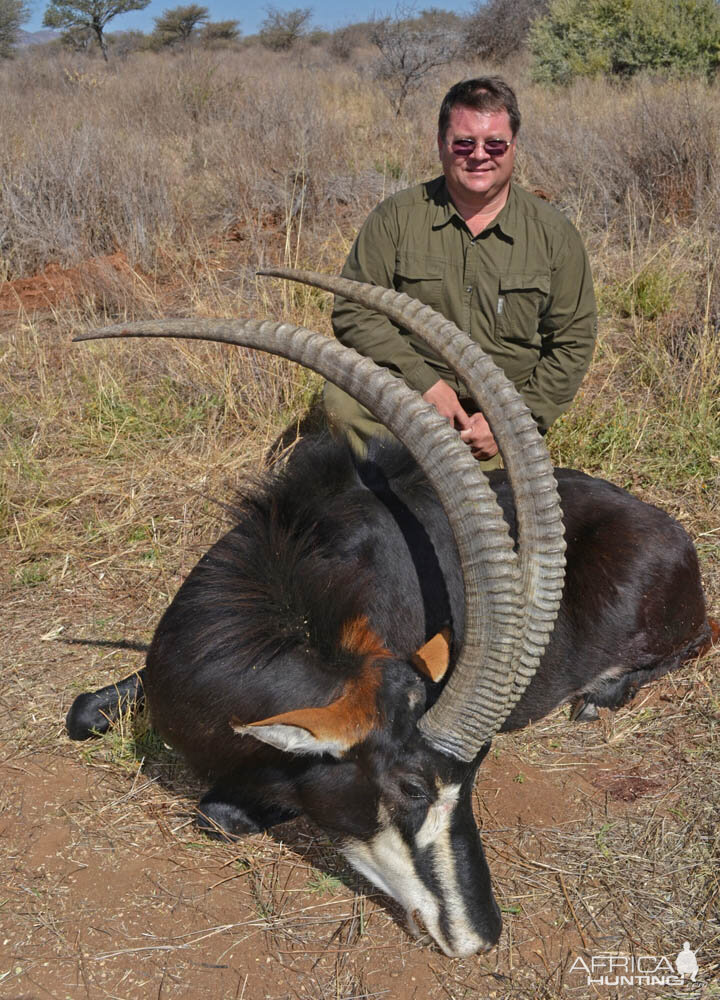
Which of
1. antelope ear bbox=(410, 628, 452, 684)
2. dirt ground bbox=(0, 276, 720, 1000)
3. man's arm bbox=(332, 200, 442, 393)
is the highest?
man's arm bbox=(332, 200, 442, 393)

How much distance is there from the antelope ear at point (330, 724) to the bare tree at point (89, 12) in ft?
90.7

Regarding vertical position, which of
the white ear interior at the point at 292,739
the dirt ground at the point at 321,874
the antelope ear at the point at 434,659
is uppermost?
the antelope ear at the point at 434,659

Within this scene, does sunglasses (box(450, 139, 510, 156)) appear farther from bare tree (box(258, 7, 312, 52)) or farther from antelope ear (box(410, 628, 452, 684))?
bare tree (box(258, 7, 312, 52))

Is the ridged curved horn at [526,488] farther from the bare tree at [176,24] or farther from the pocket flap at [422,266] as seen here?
the bare tree at [176,24]

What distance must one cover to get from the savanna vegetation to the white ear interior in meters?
0.72

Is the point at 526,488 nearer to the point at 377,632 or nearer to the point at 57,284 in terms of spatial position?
the point at 377,632

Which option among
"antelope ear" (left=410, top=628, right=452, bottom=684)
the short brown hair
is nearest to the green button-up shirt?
the short brown hair

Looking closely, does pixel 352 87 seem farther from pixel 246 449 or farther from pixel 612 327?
pixel 246 449

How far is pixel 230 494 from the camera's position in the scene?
5.25 m

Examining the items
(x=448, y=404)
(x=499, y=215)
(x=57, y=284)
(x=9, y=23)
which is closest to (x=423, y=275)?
(x=499, y=215)

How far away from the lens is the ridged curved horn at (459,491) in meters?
2.42

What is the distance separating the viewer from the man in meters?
4.29

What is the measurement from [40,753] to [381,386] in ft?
7.08

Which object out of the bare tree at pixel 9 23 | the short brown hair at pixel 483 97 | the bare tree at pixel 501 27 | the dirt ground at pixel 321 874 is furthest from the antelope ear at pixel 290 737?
the bare tree at pixel 9 23
